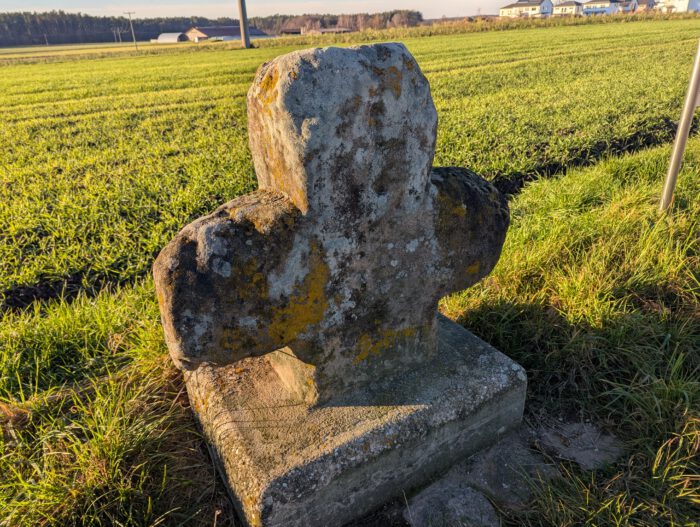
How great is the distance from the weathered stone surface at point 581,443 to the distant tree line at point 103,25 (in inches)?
2747

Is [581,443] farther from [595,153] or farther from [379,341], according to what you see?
[595,153]

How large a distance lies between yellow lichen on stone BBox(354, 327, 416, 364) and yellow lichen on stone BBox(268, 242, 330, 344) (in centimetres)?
31

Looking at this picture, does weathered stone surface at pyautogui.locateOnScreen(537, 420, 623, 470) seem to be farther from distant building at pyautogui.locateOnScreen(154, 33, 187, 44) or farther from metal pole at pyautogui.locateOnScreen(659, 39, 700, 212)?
distant building at pyautogui.locateOnScreen(154, 33, 187, 44)

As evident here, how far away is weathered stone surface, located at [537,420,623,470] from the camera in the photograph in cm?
226

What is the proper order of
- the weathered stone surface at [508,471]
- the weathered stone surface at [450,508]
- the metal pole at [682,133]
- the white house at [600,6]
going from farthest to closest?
1. the white house at [600,6]
2. the metal pole at [682,133]
3. the weathered stone surface at [508,471]
4. the weathered stone surface at [450,508]

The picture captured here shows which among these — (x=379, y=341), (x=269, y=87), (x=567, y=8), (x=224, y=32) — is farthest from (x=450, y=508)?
(x=567, y=8)

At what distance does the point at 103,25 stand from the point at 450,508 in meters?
104

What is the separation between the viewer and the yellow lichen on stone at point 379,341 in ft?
6.73

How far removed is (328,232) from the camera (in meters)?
1.74

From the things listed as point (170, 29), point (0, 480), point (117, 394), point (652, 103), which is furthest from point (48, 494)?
point (170, 29)

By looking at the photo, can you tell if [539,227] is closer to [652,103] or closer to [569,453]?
[569,453]

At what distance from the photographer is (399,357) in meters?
2.21

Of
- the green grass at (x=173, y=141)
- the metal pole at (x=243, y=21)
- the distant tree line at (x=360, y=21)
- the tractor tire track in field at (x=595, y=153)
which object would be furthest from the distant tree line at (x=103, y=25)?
the tractor tire track in field at (x=595, y=153)

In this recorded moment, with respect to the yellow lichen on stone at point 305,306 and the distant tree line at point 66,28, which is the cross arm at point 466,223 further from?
the distant tree line at point 66,28
